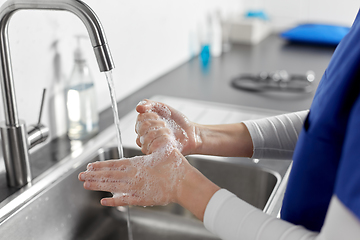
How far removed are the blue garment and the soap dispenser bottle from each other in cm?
59

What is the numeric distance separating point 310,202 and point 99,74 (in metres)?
0.77

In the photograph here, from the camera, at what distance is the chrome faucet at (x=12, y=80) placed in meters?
0.69

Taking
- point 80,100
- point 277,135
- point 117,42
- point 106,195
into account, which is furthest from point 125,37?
point 277,135

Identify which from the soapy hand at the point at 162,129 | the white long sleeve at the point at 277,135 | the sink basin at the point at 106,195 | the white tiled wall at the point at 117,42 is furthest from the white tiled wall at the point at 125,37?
the white long sleeve at the point at 277,135

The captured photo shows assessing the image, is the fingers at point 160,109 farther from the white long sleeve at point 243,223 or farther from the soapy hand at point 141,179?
the white long sleeve at point 243,223

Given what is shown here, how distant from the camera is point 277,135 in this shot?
0.82 meters

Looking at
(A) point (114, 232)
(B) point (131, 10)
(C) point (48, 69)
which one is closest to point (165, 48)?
(B) point (131, 10)

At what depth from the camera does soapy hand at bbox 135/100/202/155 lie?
0.76m

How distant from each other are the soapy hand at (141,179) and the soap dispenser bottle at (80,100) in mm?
384

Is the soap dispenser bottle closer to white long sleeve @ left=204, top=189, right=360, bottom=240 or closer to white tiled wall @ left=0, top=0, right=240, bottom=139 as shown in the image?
white tiled wall @ left=0, top=0, right=240, bottom=139

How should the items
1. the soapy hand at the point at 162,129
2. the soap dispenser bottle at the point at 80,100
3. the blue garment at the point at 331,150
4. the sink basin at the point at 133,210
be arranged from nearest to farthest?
the blue garment at the point at 331,150
the soapy hand at the point at 162,129
the sink basin at the point at 133,210
the soap dispenser bottle at the point at 80,100

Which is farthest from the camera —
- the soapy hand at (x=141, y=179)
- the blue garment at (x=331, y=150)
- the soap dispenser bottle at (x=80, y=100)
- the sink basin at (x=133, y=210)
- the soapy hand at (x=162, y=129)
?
the soap dispenser bottle at (x=80, y=100)

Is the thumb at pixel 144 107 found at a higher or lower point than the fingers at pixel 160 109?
higher

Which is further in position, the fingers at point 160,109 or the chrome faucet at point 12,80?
the fingers at point 160,109
